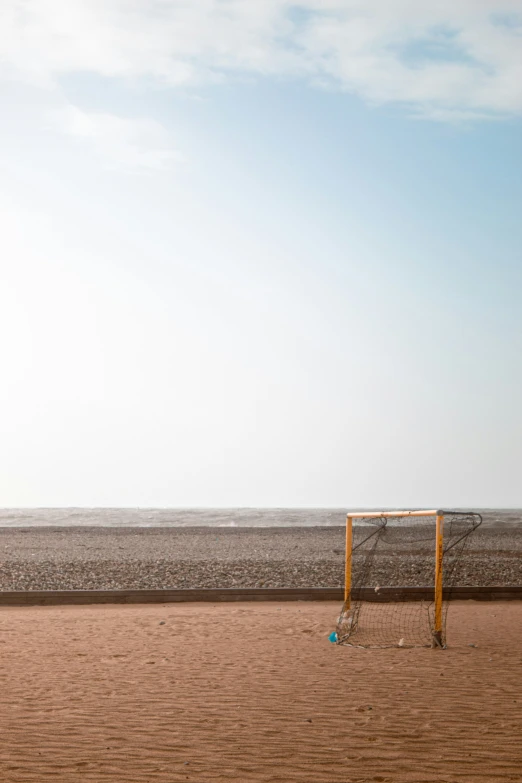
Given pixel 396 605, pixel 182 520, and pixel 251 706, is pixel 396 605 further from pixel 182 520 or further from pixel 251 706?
pixel 182 520

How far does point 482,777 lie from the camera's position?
18.7 feet

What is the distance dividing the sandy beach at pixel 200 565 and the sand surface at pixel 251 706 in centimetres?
867

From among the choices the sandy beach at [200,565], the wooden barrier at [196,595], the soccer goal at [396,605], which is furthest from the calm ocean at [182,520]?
the wooden barrier at [196,595]

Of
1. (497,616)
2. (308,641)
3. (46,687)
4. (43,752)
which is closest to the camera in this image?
(43,752)

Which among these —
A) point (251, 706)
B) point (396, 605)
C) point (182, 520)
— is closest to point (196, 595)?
point (396, 605)

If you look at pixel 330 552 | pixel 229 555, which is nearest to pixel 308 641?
pixel 229 555

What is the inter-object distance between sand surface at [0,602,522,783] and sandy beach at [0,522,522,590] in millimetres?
8674

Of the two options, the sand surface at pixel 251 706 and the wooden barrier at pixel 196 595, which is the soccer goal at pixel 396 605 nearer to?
the wooden barrier at pixel 196 595

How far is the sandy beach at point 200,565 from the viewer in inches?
834

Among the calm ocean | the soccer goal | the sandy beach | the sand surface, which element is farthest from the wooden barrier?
the calm ocean

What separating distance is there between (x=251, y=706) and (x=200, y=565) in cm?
1901

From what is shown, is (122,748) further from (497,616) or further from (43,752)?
(497,616)

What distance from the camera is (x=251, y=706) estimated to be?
768 cm

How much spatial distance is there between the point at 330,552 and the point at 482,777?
2973 centimetres
